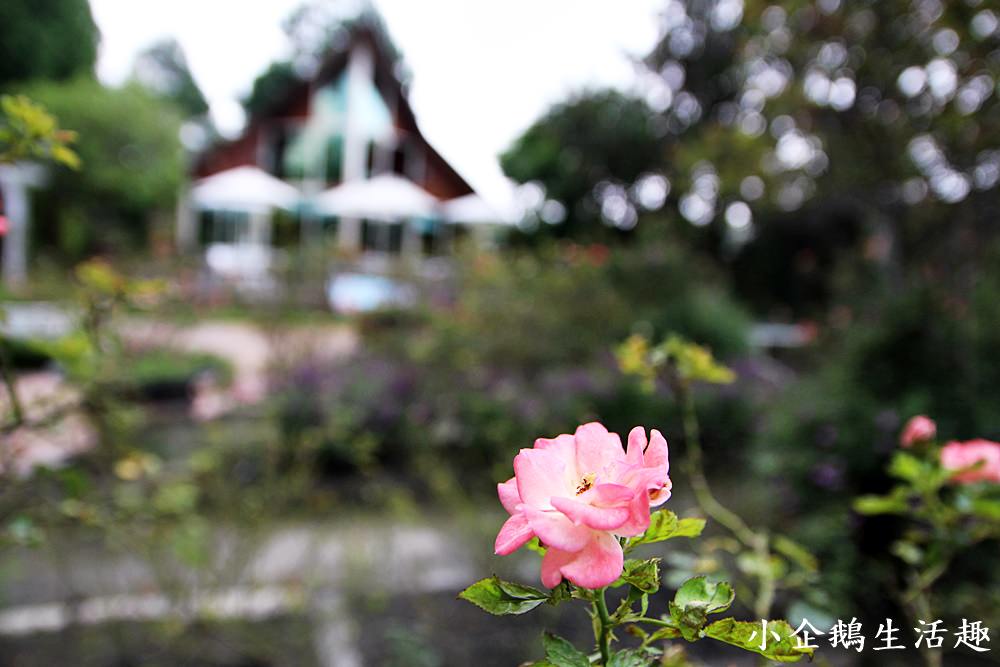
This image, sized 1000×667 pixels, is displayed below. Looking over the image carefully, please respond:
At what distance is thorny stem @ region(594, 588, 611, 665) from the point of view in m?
0.36

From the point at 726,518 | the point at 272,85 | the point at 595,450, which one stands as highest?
the point at 272,85

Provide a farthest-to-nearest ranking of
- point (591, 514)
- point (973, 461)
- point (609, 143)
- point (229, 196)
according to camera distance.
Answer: point (609, 143), point (229, 196), point (973, 461), point (591, 514)

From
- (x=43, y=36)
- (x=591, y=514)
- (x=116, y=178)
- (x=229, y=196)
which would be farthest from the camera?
(x=116, y=178)

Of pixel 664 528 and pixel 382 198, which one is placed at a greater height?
pixel 382 198

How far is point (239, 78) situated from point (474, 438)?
170 centimetres

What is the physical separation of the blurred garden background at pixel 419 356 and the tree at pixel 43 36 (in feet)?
0.05

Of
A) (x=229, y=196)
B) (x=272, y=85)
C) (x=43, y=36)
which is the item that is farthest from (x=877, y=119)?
(x=229, y=196)

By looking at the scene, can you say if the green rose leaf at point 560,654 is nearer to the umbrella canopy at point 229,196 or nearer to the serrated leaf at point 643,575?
the serrated leaf at point 643,575

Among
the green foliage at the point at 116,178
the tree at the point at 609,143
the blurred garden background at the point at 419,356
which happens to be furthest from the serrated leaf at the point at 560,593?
the tree at the point at 609,143

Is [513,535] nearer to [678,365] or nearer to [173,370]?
[678,365]

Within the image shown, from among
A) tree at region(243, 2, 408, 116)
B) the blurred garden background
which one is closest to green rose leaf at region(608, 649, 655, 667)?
the blurred garden background

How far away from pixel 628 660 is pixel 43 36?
9.48 feet

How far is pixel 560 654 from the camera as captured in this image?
361mm

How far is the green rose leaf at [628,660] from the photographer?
365 mm
